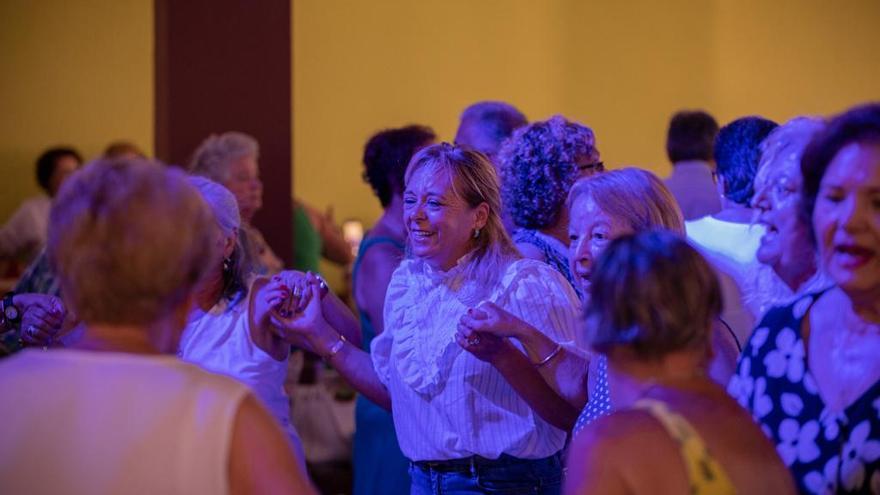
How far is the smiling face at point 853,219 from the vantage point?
1934 mm

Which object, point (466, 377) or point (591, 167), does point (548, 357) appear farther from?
point (591, 167)

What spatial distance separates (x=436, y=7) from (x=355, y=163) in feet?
4.03

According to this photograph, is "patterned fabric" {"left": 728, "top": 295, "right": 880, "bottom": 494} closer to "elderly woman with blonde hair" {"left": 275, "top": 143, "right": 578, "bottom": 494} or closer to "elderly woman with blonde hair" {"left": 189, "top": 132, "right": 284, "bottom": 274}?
"elderly woman with blonde hair" {"left": 275, "top": 143, "right": 578, "bottom": 494}

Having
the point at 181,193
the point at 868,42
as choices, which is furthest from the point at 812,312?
the point at 868,42

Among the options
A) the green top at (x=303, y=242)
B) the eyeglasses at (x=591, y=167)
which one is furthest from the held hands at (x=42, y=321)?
the green top at (x=303, y=242)

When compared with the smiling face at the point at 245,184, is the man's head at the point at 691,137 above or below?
above

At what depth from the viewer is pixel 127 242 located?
1.65 meters

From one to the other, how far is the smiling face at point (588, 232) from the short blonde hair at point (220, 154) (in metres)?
2.34

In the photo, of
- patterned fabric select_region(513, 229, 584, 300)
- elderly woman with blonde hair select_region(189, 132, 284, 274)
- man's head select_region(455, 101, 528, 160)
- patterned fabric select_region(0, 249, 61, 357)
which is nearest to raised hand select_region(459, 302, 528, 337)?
patterned fabric select_region(513, 229, 584, 300)

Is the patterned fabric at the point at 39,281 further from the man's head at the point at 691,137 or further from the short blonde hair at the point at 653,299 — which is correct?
the man's head at the point at 691,137

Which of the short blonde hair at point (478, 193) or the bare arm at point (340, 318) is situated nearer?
the short blonde hair at point (478, 193)

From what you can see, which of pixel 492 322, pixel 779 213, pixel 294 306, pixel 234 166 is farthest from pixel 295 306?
pixel 234 166

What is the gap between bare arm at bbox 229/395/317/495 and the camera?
1639 millimetres

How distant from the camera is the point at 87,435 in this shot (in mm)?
1636
